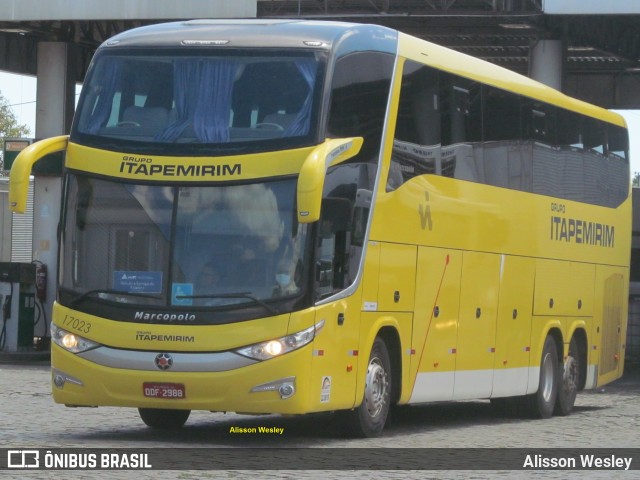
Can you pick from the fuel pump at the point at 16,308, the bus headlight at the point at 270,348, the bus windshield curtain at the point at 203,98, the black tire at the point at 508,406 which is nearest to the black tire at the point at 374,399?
the bus headlight at the point at 270,348

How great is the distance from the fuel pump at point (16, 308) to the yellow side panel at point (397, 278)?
52.2ft

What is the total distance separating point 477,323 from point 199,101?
517cm

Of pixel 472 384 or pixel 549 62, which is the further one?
pixel 549 62

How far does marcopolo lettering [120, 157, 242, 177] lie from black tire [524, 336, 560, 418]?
7581 mm

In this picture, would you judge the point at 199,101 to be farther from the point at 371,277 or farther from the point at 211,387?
the point at 211,387

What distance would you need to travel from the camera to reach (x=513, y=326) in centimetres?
1883

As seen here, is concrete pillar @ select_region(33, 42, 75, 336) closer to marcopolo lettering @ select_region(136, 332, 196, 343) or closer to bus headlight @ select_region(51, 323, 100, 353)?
bus headlight @ select_region(51, 323, 100, 353)

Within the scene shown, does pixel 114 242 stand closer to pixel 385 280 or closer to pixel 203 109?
pixel 203 109

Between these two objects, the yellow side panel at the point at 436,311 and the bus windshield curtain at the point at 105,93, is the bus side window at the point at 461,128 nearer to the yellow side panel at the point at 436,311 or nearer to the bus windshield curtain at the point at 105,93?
the yellow side panel at the point at 436,311

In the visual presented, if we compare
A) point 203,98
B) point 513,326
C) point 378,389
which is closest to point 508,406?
point 513,326

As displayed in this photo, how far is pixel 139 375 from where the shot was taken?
530 inches

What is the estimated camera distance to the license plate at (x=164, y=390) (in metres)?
13.3

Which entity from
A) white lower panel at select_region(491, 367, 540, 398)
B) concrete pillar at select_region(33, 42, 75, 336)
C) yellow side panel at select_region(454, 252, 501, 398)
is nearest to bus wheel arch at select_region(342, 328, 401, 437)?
yellow side panel at select_region(454, 252, 501, 398)

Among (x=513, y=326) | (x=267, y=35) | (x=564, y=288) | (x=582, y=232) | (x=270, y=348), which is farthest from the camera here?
(x=582, y=232)
